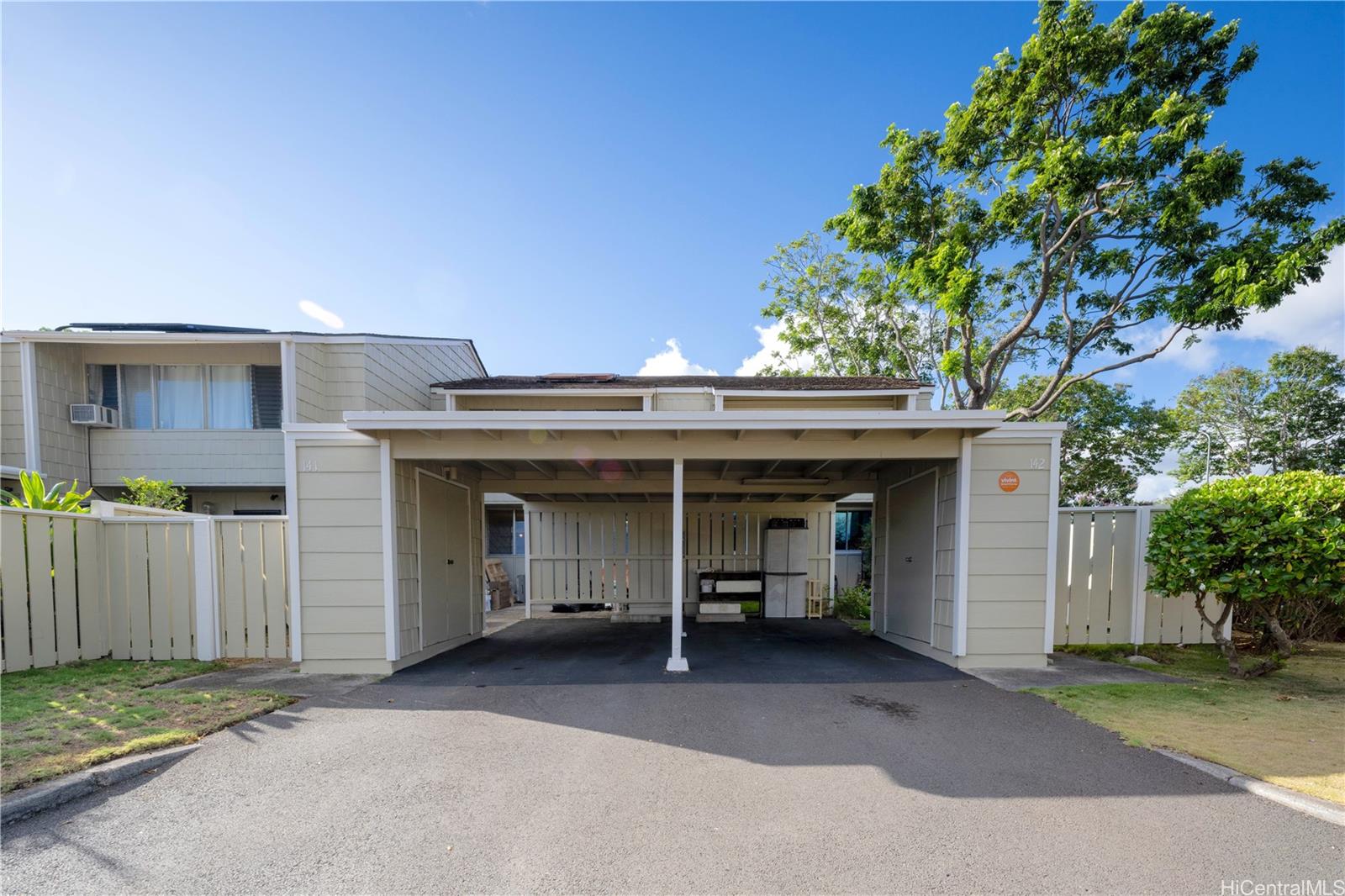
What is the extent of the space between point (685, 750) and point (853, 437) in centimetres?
369

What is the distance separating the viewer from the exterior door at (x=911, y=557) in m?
6.33

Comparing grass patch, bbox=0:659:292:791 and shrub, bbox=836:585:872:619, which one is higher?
grass patch, bbox=0:659:292:791

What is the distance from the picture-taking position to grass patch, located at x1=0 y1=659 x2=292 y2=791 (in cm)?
300

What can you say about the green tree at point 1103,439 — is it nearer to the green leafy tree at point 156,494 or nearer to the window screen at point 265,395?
the window screen at point 265,395

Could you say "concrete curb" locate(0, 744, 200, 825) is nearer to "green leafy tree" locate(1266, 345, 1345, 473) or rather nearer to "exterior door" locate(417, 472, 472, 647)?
"exterior door" locate(417, 472, 472, 647)

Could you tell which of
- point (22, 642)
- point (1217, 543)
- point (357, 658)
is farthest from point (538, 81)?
point (1217, 543)

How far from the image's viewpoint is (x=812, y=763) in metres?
3.24

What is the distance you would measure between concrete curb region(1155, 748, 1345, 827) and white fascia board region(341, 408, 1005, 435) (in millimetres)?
3044

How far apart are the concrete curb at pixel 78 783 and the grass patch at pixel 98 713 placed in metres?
0.09

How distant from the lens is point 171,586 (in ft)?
18.1

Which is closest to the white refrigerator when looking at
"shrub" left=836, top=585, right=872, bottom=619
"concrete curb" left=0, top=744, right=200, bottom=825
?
"shrub" left=836, top=585, right=872, bottom=619

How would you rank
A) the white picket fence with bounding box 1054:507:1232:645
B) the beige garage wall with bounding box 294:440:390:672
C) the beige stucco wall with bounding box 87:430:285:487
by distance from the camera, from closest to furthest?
the beige garage wall with bounding box 294:440:390:672
the white picket fence with bounding box 1054:507:1232:645
the beige stucco wall with bounding box 87:430:285:487

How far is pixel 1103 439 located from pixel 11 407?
25.6 meters

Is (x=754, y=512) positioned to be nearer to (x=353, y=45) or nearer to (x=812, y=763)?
(x=812, y=763)
